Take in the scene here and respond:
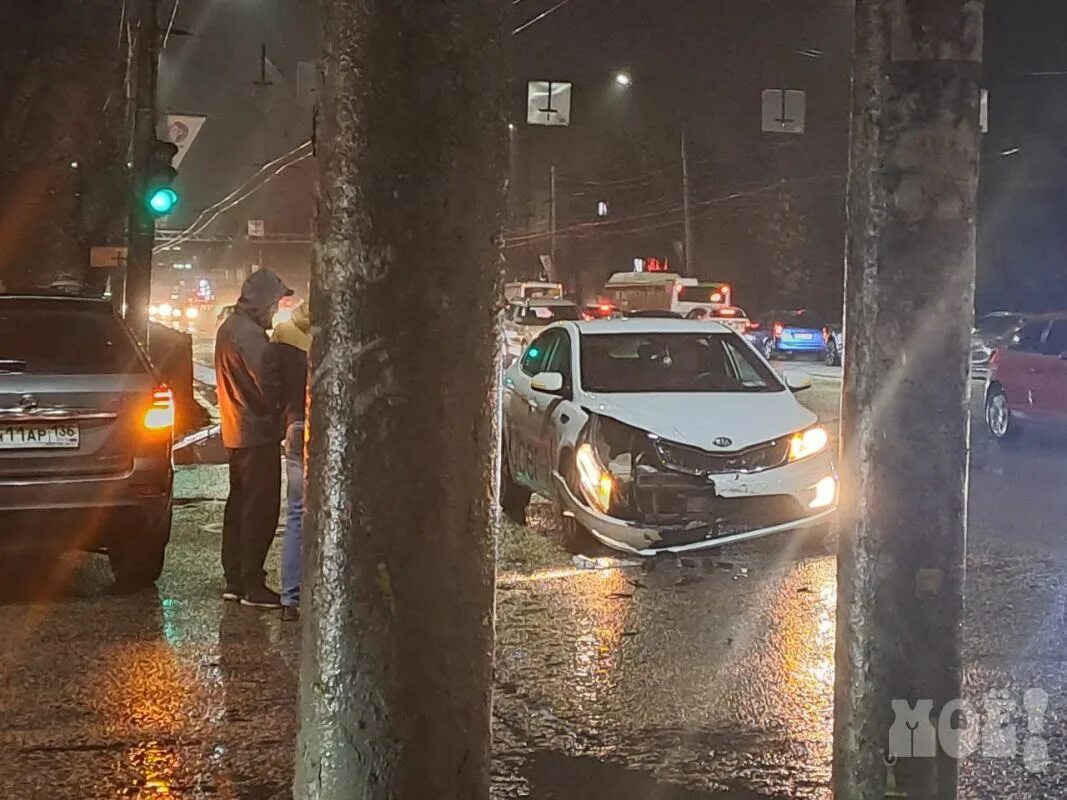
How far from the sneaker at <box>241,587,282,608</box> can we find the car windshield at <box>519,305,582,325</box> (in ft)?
77.6

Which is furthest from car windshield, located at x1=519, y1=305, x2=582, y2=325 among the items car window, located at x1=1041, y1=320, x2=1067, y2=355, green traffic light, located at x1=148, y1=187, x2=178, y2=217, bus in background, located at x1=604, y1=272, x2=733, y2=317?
green traffic light, located at x1=148, y1=187, x2=178, y2=217

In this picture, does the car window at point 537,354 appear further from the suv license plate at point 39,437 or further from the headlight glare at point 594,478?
the suv license plate at point 39,437

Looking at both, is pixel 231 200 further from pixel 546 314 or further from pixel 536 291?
pixel 546 314

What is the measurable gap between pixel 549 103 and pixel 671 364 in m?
10.1

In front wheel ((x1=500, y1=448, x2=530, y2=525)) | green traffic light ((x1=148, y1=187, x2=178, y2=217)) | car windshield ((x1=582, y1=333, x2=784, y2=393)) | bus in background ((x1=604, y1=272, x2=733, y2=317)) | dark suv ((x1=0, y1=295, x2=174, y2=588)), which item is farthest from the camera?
bus in background ((x1=604, y1=272, x2=733, y2=317))

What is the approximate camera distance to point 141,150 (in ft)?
48.9

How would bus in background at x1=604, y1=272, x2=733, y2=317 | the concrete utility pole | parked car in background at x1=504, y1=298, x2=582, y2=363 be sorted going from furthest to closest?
bus in background at x1=604, y1=272, x2=733, y2=317
parked car in background at x1=504, y1=298, x2=582, y2=363
the concrete utility pole

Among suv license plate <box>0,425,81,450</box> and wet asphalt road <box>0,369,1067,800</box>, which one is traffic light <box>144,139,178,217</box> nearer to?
wet asphalt road <box>0,369,1067,800</box>

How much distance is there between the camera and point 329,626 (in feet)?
7.24

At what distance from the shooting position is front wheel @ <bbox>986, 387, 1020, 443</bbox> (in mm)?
17109

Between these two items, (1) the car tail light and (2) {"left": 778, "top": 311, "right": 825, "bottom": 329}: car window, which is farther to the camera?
(2) {"left": 778, "top": 311, "right": 825, "bottom": 329}: car window

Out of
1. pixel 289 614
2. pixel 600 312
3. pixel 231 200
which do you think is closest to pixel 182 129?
pixel 289 614

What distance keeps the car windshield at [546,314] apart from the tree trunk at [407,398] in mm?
29178

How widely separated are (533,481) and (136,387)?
11.3ft
